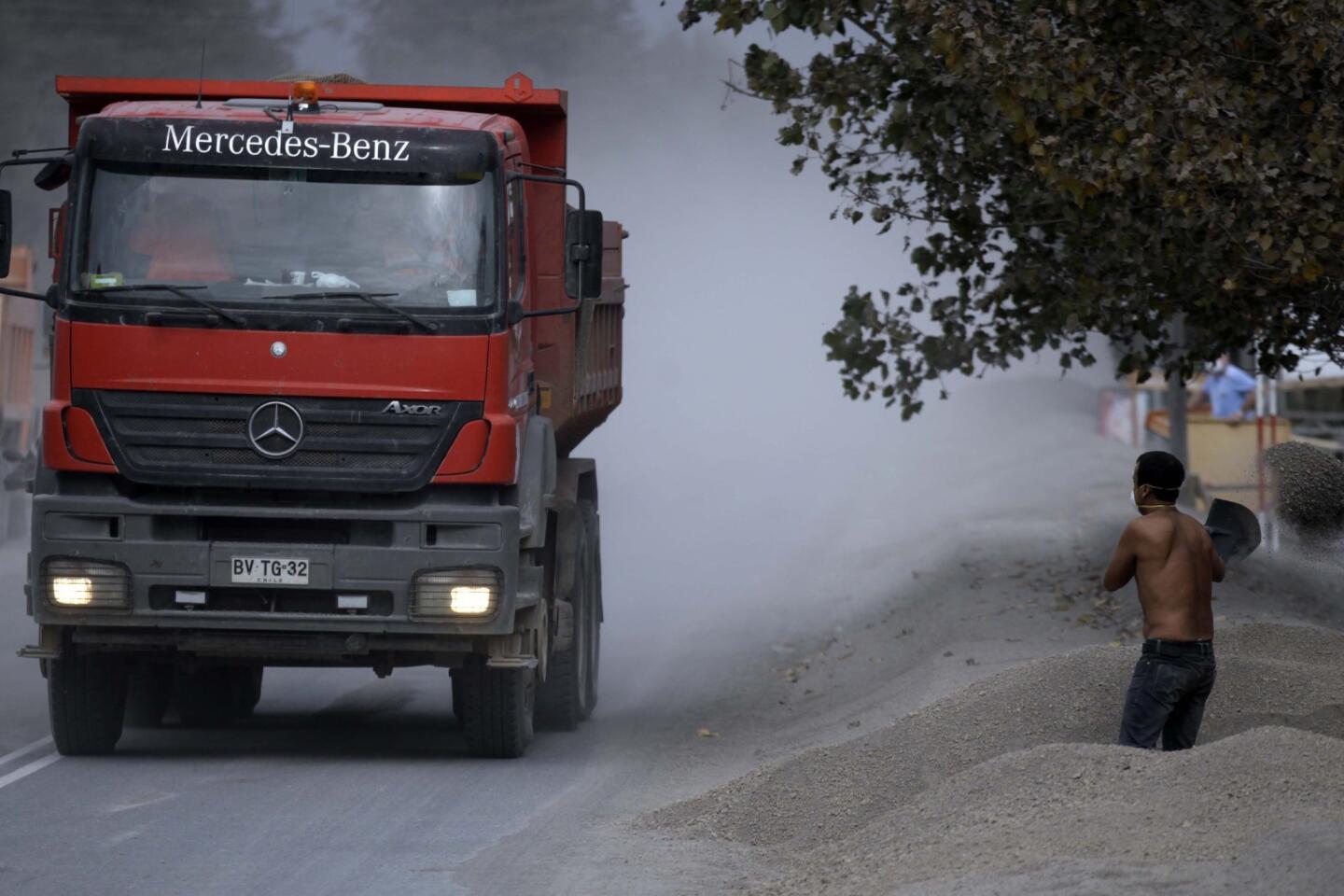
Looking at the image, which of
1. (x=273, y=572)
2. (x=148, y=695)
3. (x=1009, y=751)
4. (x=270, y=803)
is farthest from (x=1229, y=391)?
(x=270, y=803)

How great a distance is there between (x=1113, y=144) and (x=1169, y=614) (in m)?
3.06

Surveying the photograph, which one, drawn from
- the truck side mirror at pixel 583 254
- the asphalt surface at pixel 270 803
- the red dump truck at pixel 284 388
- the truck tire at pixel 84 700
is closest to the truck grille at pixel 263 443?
the red dump truck at pixel 284 388

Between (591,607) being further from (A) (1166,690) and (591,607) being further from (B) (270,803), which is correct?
(A) (1166,690)

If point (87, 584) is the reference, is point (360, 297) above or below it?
above

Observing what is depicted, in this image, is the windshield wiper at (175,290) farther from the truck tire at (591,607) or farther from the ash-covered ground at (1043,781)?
the truck tire at (591,607)

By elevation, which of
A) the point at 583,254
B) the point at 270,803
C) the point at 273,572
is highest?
the point at 583,254

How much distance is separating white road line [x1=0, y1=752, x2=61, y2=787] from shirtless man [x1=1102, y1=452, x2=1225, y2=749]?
5262 millimetres

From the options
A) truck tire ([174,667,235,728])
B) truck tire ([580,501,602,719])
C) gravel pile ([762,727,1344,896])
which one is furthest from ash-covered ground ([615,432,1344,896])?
truck tire ([174,667,235,728])

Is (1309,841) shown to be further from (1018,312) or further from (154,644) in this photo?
(1018,312)

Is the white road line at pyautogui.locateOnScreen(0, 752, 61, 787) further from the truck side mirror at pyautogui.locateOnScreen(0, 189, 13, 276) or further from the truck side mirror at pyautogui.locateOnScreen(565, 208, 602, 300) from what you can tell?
the truck side mirror at pyautogui.locateOnScreen(565, 208, 602, 300)

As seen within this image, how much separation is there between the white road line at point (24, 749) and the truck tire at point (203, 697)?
94cm

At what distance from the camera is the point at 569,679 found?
12.0 metres

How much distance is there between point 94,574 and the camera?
960cm

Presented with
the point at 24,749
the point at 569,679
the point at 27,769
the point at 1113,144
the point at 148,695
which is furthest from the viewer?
the point at 569,679
